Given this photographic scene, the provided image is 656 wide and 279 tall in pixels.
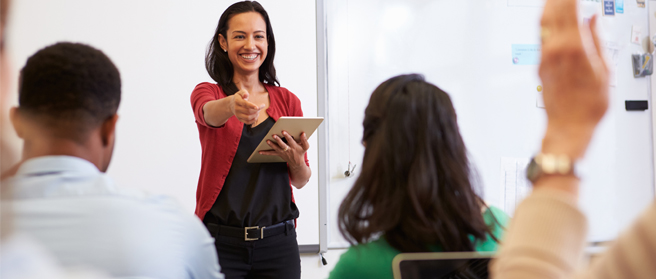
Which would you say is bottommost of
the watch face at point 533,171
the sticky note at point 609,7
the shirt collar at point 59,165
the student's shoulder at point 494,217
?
the student's shoulder at point 494,217

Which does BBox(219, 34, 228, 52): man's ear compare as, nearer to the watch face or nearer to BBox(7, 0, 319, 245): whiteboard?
BBox(7, 0, 319, 245): whiteboard

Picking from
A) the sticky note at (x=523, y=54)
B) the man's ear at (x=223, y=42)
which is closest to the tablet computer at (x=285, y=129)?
the man's ear at (x=223, y=42)

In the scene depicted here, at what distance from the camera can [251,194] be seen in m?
1.58

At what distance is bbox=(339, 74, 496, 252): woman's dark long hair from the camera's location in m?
0.78

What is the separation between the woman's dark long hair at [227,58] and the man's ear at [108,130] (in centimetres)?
87

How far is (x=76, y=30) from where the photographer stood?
7.47 feet

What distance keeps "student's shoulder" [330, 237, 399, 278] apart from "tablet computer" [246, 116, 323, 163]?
2.40 feet

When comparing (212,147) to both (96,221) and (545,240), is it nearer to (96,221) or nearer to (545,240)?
(96,221)

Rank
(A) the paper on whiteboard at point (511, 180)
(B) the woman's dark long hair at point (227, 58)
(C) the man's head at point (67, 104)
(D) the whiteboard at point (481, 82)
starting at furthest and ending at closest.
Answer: (A) the paper on whiteboard at point (511, 180) → (D) the whiteboard at point (481, 82) → (B) the woman's dark long hair at point (227, 58) → (C) the man's head at point (67, 104)

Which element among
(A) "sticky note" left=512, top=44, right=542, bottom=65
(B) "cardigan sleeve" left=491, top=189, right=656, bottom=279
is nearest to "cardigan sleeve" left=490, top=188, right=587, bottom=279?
(B) "cardigan sleeve" left=491, top=189, right=656, bottom=279

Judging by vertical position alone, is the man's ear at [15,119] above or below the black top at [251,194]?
above

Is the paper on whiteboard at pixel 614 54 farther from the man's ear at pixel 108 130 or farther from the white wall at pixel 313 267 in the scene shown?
the man's ear at pixel 108 130

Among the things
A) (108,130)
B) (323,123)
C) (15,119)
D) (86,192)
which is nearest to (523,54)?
(323,123)

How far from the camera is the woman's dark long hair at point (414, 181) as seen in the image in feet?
2.57
